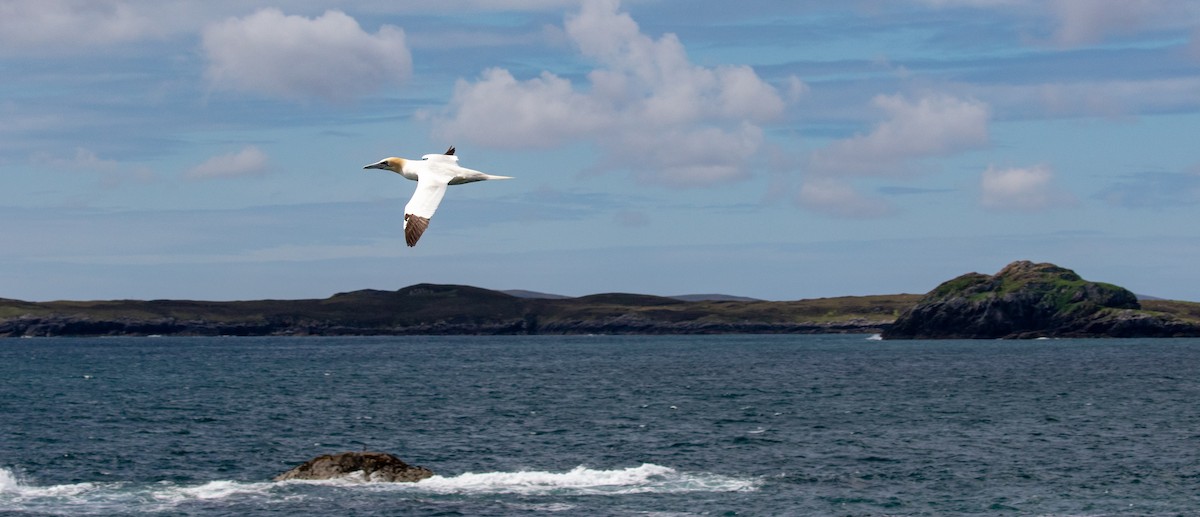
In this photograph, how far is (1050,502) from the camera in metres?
53.3

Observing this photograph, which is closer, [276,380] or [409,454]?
[409,454]

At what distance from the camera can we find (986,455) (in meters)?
68.8

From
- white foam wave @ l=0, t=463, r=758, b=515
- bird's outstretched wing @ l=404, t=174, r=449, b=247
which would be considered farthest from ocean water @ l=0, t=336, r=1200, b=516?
bird's outstretched wing @ l=404, t=174, r=449, b=247

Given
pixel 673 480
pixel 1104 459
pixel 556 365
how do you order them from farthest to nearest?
pixel 556 365
pixel 1104 459
pixel 673 480

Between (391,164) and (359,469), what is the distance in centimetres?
2755

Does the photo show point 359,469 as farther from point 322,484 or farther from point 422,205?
point 422,205

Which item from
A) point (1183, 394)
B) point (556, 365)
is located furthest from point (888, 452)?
point (556, 365)

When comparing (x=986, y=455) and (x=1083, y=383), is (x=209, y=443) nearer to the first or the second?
(x=986, y=455)

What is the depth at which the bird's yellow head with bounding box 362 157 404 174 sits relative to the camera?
32125 mm

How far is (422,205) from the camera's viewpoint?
2727 centimetres

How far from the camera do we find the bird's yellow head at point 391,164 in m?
32.1

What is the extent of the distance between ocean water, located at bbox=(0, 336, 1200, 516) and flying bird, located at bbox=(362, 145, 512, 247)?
21145 millimetres

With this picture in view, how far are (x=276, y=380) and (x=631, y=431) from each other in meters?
73.0

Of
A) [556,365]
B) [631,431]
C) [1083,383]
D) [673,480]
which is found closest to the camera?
[673,480]
